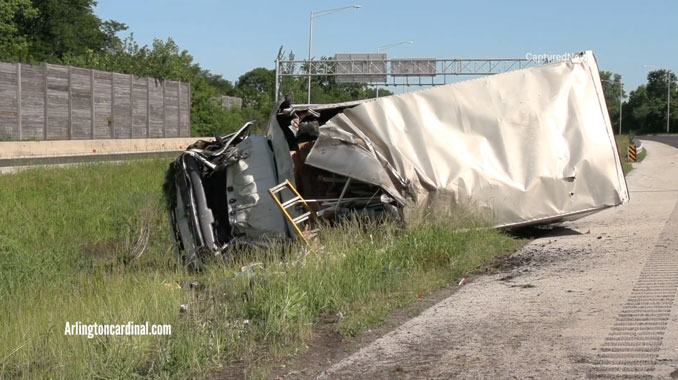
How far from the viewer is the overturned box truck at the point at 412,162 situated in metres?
10.8

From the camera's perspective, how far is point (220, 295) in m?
7.83

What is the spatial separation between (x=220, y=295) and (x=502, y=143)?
5510 mm

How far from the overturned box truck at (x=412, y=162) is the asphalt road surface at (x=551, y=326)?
3.40ft

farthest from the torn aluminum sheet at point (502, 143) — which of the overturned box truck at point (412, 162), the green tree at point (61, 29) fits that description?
the green tree at point (61, 29)

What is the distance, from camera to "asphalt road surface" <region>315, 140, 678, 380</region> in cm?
577

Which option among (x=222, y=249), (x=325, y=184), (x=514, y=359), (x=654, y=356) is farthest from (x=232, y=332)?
(x=325, y=184)

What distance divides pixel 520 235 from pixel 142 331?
7.45m

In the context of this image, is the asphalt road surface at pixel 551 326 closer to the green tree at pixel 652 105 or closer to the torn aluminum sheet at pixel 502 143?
the torn aluminum sheet at pixel 502 143

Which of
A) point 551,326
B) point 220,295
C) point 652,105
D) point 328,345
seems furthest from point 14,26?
point 652,105

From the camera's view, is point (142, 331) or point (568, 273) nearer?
point (142, 331)

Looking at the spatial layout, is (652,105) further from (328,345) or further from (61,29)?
(328,345)

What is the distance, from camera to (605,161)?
11719 mm

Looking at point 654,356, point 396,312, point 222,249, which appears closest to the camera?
point 654,356

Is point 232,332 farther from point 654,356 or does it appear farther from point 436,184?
point 436,184
